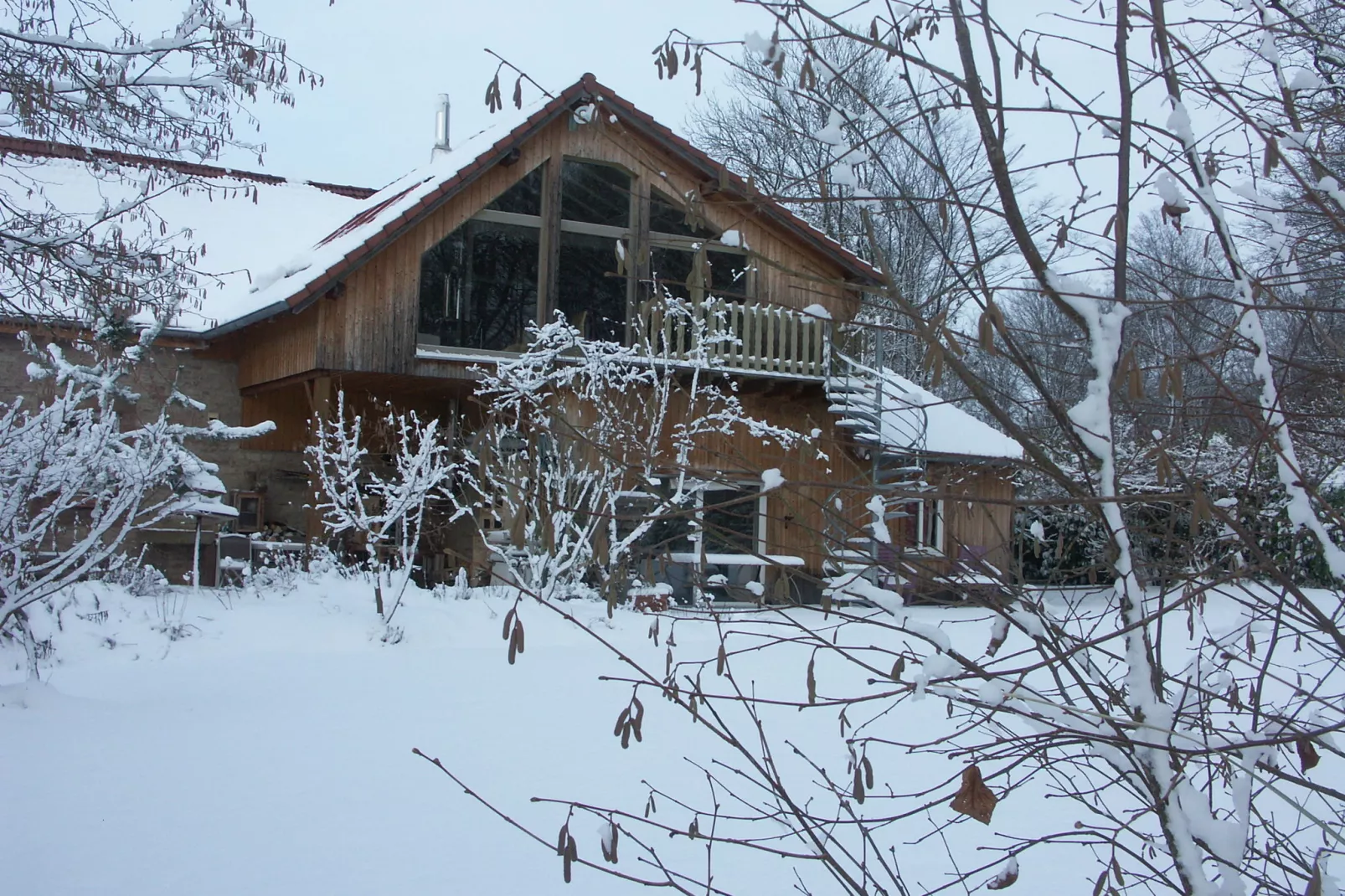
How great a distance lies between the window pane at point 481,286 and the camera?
13.5 m

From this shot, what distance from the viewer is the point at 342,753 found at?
5977 mm

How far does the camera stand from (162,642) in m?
8.09

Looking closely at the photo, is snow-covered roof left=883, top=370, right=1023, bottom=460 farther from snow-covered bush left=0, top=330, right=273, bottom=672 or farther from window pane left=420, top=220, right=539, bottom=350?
snow-covered bush left=0, top=330, right=273, bottom=672

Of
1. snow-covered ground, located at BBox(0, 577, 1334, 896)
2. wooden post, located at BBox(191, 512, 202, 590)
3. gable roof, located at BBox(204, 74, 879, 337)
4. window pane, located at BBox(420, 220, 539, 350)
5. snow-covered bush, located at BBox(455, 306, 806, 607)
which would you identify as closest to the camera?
snow-covered ground, located at BBox(0, 577, 1334, 896)

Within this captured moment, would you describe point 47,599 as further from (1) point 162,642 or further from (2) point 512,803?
(2) point 512,803

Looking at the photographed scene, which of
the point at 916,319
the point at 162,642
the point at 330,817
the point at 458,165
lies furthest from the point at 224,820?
the point at 458,165

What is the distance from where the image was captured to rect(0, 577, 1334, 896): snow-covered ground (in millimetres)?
4535

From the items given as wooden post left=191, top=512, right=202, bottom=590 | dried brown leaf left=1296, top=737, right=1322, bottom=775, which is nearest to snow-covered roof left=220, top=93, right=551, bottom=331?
wooden post left=191, top=512, right=202, bottom=590

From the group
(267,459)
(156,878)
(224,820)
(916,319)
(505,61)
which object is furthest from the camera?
(267,459)

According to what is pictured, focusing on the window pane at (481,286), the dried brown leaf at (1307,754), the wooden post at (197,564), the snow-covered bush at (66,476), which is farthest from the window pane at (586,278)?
the dried brown leaf at (1307,754)

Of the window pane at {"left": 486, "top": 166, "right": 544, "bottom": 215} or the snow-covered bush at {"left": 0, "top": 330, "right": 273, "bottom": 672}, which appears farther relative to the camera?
the window pane at {"left": 486, "top": 166, "right": 544, "bottom": 215}

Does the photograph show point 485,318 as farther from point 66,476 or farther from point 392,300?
point 66,476

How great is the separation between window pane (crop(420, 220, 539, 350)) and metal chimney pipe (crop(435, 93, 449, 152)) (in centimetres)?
601

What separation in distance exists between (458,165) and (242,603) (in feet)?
20.1
